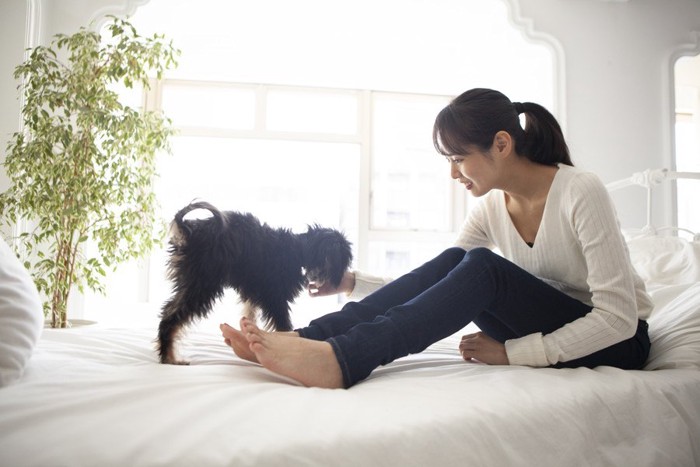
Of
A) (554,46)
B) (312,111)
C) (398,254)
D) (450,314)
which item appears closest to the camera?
(450,314)

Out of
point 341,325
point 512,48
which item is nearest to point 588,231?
point 341,325

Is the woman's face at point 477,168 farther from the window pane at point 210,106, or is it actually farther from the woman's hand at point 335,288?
the window pane at point 210,106

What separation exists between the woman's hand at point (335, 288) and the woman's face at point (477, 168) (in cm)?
43

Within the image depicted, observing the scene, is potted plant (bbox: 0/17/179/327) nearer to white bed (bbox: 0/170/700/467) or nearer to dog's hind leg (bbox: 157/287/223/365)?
white bed (bbox: 0/170/700/467)

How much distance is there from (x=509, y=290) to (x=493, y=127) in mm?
424

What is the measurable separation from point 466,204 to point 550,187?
134 inches

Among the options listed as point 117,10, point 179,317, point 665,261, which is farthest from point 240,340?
point 117,10

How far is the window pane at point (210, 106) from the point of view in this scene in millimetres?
4305

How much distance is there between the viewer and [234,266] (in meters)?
1.23

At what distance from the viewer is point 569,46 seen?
3.26 metres

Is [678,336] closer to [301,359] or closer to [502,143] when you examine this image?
[502,143]

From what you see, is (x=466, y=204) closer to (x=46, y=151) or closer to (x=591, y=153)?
(x=591, y=153)

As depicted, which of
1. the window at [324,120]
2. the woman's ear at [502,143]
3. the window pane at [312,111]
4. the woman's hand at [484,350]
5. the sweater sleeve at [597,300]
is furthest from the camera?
the window pane at [312,111]

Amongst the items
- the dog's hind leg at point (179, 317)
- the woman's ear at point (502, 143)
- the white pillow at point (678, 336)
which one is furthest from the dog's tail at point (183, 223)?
the white pillow at point (678, 336)
